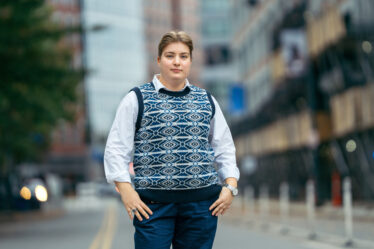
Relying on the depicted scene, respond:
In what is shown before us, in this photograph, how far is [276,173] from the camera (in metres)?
50.2

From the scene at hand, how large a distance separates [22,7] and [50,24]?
794 inches

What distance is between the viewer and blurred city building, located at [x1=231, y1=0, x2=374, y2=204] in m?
30.5

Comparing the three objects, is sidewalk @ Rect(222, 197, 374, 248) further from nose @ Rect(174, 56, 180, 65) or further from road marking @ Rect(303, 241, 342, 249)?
nose @ Rect(174, 56, 180, 65)

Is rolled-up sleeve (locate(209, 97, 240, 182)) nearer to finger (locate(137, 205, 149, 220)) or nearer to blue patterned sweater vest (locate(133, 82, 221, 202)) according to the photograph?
blue patterned sweater vest (locate(133, 82, 221, 202))

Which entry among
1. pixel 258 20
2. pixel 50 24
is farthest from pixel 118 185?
pixel 258 20

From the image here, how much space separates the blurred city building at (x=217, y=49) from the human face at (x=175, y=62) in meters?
116

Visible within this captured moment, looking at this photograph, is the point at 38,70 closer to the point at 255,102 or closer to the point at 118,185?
the point at 118,185

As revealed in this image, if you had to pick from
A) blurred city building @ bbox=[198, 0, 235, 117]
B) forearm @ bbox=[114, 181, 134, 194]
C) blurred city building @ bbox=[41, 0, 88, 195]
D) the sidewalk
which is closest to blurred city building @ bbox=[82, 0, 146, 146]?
blurred city building @ bbox=[41, 0, 88, 195]

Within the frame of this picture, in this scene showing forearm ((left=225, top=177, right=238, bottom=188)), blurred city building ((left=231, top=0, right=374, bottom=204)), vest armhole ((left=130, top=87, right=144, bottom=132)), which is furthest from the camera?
blurred city building ((left=231, top=0, right=374, bottom=204))

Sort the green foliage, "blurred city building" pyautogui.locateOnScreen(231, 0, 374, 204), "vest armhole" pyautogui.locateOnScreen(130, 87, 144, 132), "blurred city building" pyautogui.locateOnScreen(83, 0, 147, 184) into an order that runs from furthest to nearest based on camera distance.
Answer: "blurred city building" pyautogui.locateOnScreen(83, 0, 147, 184) → "blurred city building" pyautogui.locateOnScreen(231, 0, 374, 204) → the green foliage → "vest armhole" pyautogui.locateOnScreen(130, 87, 144, 132)

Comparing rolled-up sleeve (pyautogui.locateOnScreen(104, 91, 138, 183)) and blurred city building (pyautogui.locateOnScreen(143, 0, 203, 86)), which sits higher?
blurred city building (pyautogui.locateOnScreen(143, 0, 203, 86))

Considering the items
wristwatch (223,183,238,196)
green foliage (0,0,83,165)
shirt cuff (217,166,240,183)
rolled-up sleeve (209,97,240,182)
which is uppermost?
green foliage (0,0,83,165)

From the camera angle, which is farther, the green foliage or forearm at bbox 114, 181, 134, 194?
the green foliage

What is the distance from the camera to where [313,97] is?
107 ft
